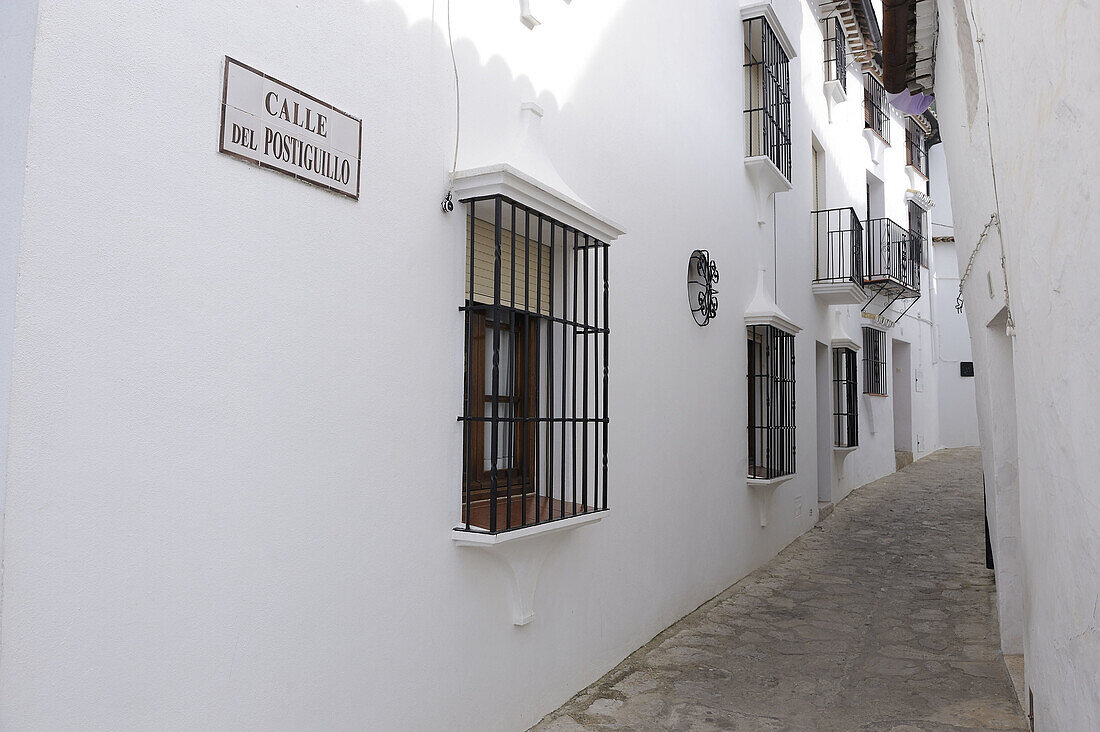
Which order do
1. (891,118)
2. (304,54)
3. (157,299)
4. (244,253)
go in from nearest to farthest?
(157,299)
(244,253)
(304,54)
(891,118)

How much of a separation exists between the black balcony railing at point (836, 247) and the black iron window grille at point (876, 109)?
3.68m

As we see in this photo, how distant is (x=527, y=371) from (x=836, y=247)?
814 centimetres

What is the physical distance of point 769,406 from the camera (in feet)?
27.1

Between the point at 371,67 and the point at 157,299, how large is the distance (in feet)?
4.26

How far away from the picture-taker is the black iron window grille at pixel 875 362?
13844mm

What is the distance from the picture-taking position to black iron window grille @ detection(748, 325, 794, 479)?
803cm

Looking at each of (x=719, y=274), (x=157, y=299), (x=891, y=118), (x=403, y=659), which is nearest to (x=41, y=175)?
(x=157, y=299)

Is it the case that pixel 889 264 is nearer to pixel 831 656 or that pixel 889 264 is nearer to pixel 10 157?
pixel 831 656

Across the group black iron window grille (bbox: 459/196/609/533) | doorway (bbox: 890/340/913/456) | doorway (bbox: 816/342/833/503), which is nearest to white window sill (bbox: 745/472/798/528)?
doorway (bbox: 816/342/833/503)

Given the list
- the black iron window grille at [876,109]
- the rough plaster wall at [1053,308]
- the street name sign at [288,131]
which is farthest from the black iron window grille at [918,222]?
the street name sign at [288,131]

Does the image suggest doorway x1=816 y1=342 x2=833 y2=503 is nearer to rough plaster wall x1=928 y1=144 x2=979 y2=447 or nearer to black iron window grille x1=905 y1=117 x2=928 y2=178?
black iron window grille x1=905 y1=117 x2=928 y2=178

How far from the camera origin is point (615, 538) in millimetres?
5020

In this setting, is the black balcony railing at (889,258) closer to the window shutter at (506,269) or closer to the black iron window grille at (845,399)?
the black iron window grille at (845,399)

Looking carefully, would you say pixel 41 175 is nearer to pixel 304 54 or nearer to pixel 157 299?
pixel 157 299
